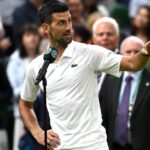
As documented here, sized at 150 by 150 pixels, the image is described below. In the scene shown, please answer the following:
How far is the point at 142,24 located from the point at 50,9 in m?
4.78

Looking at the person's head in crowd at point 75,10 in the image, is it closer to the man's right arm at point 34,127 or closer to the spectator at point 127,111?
the spectator at point 127,111

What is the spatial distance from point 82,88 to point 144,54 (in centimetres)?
68

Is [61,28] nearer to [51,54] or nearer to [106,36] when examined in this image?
[51,54]

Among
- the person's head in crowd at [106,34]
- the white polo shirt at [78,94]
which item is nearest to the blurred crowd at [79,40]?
the person's head in crowd at [106,34]

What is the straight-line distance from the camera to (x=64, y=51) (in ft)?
22.2

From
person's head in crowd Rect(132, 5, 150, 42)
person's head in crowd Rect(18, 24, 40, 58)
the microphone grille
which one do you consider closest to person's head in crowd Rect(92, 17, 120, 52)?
person's head in crowd Rect(18, 24, 40, 58)

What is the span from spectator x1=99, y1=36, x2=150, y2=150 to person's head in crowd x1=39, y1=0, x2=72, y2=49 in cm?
211

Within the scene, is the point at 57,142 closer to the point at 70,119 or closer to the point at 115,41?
the point at 70,119

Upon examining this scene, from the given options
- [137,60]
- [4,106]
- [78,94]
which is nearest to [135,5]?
[4,106]

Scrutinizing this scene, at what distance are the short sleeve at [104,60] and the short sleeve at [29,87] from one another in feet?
1.95

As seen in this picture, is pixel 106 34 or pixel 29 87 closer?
pixel 29 87

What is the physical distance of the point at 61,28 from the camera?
6668mm

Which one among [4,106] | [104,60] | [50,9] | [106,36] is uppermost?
[50,9]

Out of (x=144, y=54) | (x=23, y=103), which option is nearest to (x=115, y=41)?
(x=23, y=103)
